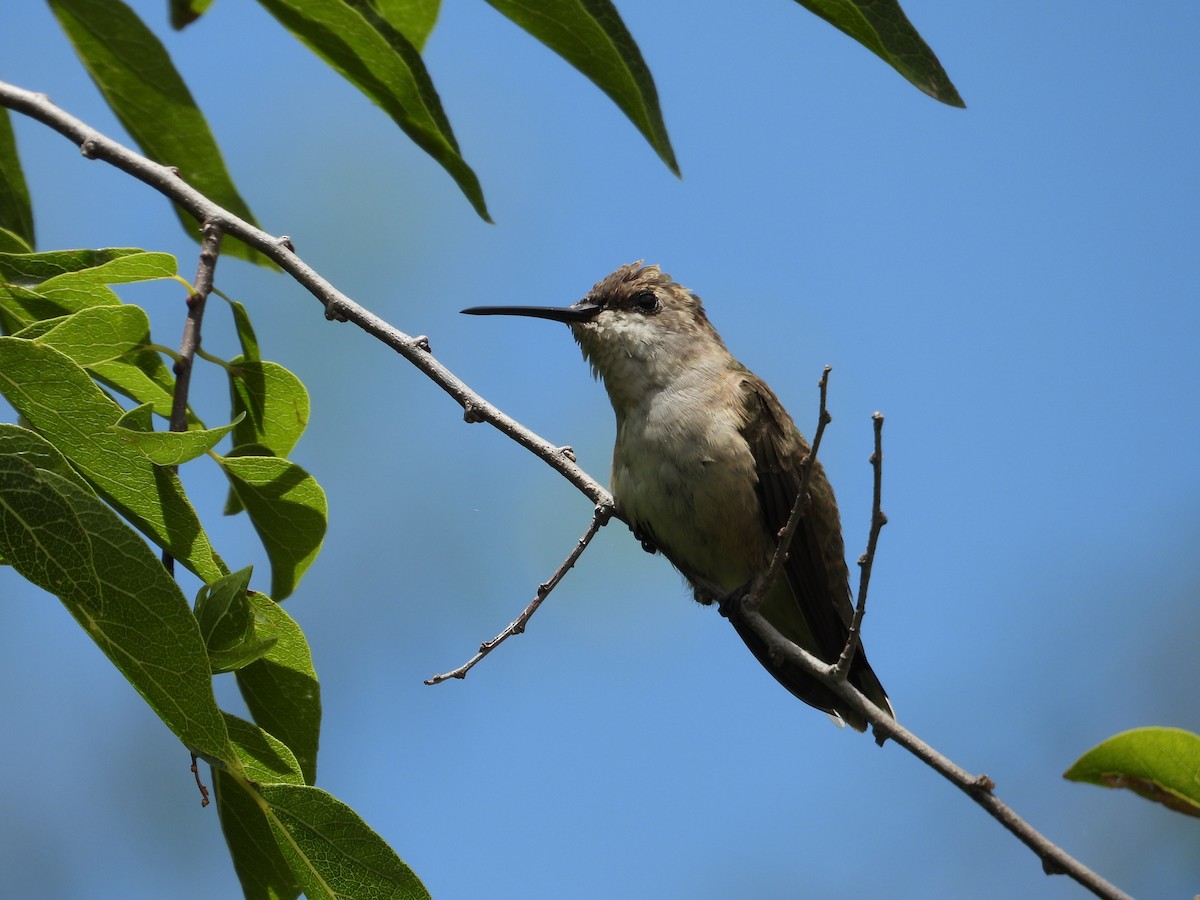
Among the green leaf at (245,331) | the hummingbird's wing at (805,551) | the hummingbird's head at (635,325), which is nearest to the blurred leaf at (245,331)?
the green leaf at (245,331)

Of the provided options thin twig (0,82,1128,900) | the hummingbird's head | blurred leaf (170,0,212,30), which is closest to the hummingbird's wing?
the hummingbird's head

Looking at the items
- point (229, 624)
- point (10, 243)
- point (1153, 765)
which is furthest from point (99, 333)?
point (1153, 765)

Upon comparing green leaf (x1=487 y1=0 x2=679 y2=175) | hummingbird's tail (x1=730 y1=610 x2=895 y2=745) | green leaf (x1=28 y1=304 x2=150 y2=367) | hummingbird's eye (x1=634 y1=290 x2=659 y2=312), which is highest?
hummingbird's eye (x1=634 y1=290 x2=659 y2=312)

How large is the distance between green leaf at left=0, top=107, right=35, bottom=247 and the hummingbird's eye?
2.77m

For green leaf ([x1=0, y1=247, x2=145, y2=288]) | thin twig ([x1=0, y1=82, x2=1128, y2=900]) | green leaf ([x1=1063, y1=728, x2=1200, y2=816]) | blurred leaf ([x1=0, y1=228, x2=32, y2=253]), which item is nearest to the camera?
green leaf ([x1=1063, y1=728, x2=1200, y2=816])

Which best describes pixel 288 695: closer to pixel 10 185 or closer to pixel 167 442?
pixel 167 442

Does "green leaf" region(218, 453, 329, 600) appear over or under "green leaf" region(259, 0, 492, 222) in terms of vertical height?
under

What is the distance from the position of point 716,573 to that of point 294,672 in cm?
258

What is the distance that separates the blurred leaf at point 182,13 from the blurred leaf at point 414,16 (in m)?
0.58

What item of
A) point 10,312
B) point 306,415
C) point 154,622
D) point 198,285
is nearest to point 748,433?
point 306,415

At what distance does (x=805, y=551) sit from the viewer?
193 inches

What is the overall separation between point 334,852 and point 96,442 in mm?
856

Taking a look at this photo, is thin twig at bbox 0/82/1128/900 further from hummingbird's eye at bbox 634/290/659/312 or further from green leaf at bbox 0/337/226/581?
hummingbird's eye at bbox 634/290/659/312

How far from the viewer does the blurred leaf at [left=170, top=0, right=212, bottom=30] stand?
11.7 feet
